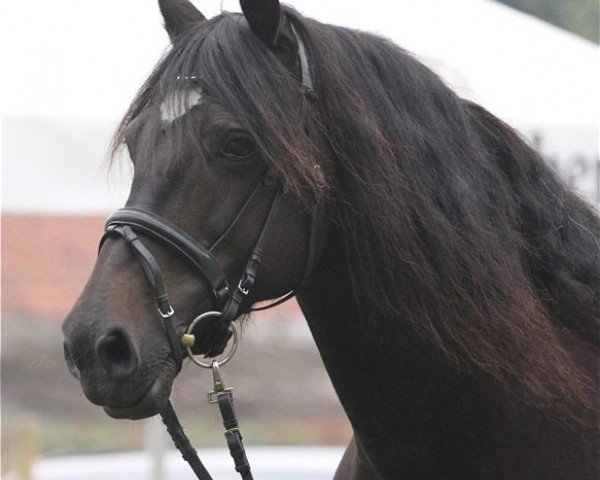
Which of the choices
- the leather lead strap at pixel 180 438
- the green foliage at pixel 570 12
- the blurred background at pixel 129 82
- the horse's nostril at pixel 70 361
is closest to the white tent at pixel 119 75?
the blurred background at pixel 129 82

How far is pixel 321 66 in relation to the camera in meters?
1.97

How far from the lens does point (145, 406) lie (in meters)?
1.77

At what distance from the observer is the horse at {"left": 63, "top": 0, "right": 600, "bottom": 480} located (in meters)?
1.84

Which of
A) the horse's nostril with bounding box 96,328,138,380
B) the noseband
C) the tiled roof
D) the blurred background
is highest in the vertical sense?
the noseband

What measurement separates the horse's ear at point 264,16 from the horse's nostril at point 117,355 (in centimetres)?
68

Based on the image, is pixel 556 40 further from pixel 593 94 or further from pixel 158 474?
pixel 158 474

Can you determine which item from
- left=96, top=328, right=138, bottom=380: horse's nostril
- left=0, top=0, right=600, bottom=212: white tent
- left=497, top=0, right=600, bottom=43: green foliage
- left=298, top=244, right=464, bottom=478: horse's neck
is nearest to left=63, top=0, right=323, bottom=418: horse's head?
left=96, top=328, right=138, bottom=380: horse's nostril

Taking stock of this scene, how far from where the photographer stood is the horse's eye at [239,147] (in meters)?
1.87

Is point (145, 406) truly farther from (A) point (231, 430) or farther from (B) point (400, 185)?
(B) point (400, 185)

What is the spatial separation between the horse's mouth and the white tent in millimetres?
2276

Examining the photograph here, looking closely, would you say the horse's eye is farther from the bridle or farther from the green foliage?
the green foliage

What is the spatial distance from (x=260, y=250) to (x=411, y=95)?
478 mm

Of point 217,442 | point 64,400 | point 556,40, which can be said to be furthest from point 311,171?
point 64,400

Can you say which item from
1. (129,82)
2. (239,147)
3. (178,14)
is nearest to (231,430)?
(239,147)
